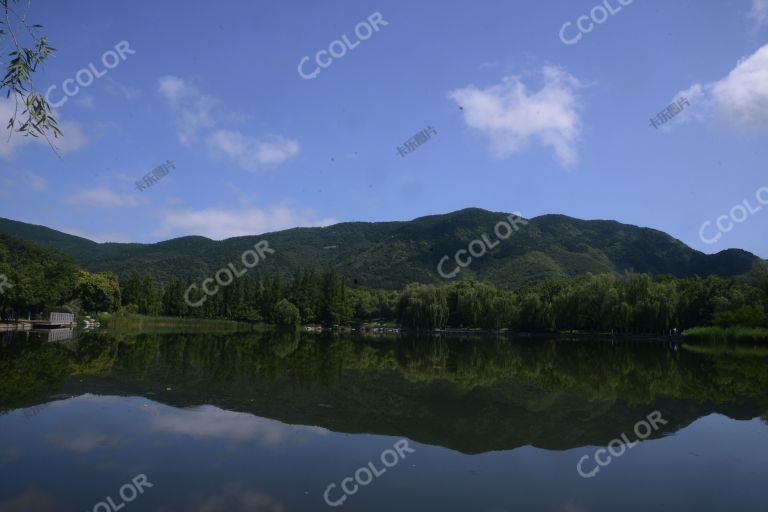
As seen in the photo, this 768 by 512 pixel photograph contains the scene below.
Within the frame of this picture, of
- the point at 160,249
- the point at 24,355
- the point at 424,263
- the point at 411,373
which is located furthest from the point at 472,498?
the point at 160,249

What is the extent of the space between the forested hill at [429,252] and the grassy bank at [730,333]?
257 ft

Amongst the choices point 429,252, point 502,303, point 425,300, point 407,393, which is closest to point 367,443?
point 407,393

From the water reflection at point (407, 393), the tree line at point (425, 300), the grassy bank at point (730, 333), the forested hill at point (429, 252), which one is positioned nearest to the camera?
the water reflection at point (407, 393)

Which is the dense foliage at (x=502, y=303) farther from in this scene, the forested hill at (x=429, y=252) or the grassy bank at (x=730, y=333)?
the forested hill at (x=429, y=252)

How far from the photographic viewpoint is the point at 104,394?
14.1m

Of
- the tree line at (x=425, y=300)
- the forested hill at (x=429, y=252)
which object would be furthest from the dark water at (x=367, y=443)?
the forested hill at (x=429, y=252)

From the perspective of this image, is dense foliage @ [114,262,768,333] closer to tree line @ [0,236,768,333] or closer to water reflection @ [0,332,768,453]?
tree line @ [0,236,768,333]

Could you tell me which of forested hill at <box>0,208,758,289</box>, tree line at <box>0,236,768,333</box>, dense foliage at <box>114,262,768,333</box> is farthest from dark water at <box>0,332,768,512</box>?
forested hill at <box>0,208,758,289</box>

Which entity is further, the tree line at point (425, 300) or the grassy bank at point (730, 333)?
the tree line at point (425, 300)

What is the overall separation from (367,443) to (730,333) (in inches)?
2106

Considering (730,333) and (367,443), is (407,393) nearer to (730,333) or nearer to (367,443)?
(367,443)

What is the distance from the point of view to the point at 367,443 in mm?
9766

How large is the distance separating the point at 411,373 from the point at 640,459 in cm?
1262

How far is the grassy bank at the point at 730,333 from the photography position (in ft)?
160
